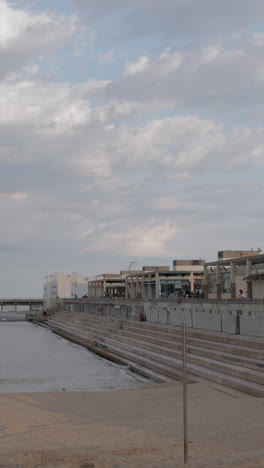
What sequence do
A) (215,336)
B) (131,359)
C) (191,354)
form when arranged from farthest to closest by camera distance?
1. (131,359)
2. (215,336)
3. (191,354)

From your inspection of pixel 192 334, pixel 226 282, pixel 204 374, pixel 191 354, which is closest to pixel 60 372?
pixel 192 334

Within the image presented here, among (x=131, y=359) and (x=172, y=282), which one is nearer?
(x=131, y=359)

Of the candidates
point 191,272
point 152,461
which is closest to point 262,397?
point 152,461

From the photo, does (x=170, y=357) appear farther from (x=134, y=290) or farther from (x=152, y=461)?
(x=134, y=290)

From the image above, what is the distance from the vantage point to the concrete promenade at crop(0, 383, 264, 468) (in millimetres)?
11367

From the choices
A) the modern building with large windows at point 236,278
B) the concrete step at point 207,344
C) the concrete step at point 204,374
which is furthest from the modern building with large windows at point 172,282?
the concrete step at point 204,374

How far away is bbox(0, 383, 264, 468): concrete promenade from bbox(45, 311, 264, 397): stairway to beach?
154 centimetres

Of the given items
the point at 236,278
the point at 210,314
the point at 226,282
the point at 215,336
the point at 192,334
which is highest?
the point at 236,278

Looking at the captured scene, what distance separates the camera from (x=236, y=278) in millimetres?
72312

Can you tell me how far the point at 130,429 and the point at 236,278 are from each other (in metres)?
59.1

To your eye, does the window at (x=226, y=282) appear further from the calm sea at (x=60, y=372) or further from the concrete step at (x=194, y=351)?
the calm sea at (x=60, y=372)

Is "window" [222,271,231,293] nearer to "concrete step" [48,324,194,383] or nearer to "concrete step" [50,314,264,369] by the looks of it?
"concrete step" [48,324,194,383]

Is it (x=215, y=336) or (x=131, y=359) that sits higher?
(x=215, y=336)

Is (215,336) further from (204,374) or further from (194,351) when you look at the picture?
(204,374)
